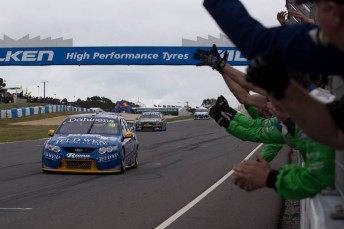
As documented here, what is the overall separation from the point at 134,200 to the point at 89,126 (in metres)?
5.59

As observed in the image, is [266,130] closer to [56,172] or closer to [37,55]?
[56,172]

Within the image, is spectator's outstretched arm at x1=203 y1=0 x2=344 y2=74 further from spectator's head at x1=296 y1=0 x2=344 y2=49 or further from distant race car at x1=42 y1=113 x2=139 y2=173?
distant race car at x1=42 y1=113 x2=139 y2=173

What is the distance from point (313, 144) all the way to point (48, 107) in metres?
69.6

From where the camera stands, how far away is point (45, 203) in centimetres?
958

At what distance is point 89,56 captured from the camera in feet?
131

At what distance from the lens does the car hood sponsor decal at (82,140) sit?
46.0 ft

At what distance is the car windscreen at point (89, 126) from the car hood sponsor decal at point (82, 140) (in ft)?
1.53

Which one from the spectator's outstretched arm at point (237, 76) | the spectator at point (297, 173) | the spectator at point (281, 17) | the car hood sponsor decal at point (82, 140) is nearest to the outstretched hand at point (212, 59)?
the spectator's outstretched arm at point (237, 76)

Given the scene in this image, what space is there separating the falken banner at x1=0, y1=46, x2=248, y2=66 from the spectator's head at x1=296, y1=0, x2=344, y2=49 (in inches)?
1453

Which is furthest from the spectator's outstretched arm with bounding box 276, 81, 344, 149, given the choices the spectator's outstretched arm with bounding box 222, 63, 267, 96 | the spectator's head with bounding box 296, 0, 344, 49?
the spectator's outstretched arm with bounding box 222, 63, 267, 96

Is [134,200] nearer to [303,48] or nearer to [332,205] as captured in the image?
[332,205]

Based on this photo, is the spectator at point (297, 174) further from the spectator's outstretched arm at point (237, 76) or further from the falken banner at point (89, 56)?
the falken banner at point (89, 56)

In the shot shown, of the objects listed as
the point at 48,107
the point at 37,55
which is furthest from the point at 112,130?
the point at 48,107

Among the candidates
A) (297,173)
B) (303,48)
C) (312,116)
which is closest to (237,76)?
(297,173)
